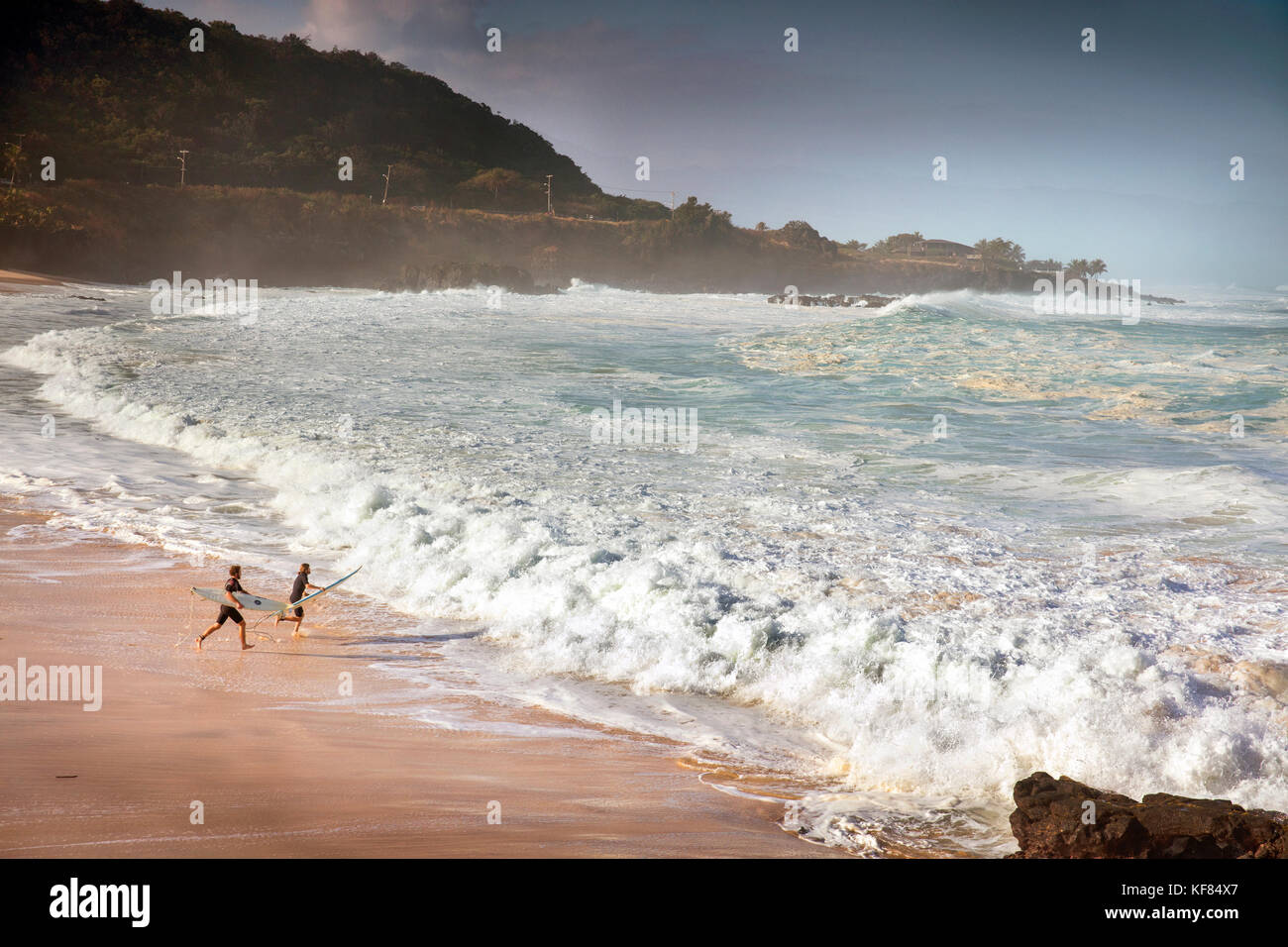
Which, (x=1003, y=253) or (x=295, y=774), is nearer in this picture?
(x=295, y=774)

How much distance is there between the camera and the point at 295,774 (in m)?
4.13

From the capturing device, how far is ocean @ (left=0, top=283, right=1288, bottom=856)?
4648 mm

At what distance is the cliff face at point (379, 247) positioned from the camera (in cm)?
5597

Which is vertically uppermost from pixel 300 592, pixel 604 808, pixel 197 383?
pixel 197 383

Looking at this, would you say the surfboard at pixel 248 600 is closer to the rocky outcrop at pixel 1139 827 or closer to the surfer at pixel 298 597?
the surfer at pixel 298 597

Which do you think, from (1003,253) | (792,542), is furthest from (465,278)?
(1003,253)

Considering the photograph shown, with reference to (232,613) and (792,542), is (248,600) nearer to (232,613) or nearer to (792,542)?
(232,613)

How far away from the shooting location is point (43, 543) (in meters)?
7.61

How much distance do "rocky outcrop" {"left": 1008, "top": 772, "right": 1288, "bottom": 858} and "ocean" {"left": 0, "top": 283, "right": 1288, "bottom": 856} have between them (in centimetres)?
33

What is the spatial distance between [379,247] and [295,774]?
80.7 meters

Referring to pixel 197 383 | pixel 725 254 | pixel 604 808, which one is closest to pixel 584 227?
pixel 725 254

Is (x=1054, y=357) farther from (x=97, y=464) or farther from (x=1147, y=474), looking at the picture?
(x=97, y=464)

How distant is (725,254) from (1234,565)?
10153 centimetres
